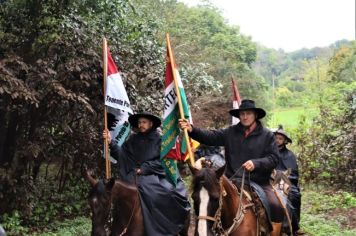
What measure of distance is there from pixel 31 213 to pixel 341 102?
457 inches

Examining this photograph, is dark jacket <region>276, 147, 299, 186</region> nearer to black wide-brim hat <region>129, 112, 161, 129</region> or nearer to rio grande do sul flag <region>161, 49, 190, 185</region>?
black wide-brim hat <region>129, 112, 161, 129</region>

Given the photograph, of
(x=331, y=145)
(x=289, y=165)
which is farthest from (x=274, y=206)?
(x=331, y=145)

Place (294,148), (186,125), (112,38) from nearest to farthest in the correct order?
(186,125) → (112,38) → (294,148)

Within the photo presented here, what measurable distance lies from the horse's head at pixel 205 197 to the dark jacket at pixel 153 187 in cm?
216

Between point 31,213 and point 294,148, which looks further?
point 294,148

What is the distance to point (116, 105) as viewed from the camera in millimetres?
7902

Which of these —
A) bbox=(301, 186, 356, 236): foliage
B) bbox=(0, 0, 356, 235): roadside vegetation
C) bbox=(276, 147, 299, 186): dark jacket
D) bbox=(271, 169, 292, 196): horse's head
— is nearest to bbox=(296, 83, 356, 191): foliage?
bbox=(0, 0, 356, 235): roadside vegetation

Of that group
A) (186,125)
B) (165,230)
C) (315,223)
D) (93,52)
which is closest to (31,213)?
(93,52)

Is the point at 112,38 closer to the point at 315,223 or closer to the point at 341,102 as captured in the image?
the point at 315,223

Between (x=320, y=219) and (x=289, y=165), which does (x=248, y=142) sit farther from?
(x=320, y=219)

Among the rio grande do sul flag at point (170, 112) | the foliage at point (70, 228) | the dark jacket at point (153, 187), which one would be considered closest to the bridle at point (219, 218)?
the rio grande do sul flag at point (170, 112)

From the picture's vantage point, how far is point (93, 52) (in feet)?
31.0

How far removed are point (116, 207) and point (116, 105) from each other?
2073 mm

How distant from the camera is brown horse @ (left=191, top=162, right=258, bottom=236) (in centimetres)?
470
